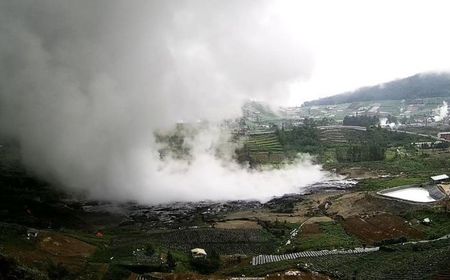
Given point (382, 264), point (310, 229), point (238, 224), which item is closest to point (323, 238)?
point (310, 229)

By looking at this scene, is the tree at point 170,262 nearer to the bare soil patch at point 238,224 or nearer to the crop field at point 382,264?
the crop field at point 382,264

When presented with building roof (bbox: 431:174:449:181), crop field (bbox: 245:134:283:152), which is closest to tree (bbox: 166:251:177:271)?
building roof (bbox: 431:174:449:181)

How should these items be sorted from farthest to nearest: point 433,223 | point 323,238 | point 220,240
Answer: point 220,240, point 433,223, point 323,238

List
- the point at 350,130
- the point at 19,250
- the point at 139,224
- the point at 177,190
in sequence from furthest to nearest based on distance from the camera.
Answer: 1. the point at 350,130
2. the point at 177,190
3. the point at 139,224
4. the point at 19,250

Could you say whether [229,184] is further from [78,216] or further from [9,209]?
[9,209]

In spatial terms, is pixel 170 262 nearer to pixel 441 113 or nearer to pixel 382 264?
pixel 382 264

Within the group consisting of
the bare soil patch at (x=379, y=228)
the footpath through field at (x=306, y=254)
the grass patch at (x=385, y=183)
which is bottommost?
the footpath through field at (x=306, y=254)

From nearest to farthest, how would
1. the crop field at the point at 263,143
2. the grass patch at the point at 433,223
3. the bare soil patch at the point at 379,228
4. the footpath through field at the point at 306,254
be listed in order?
1. the footpath through field at the point at 306,254
2. the grass patch at the point at 433,223
3. the bare soil patch at the point at 379,228
4. the crop field at the point at 263,143

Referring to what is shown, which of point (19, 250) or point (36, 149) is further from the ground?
point (36, 149)

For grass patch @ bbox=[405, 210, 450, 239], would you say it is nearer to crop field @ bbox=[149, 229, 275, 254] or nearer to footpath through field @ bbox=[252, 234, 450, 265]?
footpath through field @ bbox=[252, 234, 450, 265]

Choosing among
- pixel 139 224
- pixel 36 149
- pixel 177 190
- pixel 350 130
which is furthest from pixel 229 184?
pixel 350 130

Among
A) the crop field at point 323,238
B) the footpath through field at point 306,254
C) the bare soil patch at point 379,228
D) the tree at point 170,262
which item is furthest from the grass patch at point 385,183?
the tree at point 170,262
